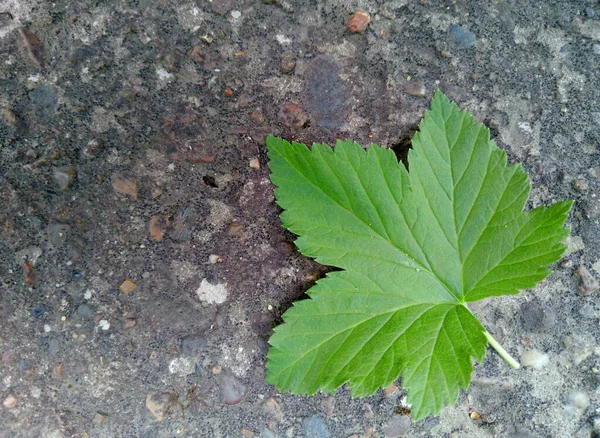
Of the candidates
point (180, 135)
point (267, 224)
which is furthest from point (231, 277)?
point (180, 135)

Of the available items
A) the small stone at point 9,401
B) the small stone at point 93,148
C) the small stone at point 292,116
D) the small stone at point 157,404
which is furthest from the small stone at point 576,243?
the small stone at point 9,401

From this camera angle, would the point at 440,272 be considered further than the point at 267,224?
No

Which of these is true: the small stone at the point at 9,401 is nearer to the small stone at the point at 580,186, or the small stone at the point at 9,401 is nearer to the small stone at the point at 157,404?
the small stone at the point at 157,404

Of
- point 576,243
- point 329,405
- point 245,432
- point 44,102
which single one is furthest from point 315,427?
point 44,102

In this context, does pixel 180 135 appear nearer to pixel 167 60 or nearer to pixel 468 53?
pixel 167 60

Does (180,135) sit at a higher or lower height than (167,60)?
lower

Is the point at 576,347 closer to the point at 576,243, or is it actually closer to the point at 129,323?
the point at 576,243

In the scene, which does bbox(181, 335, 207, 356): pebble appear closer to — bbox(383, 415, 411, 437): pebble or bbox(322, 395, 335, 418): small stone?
bbox(322, 395, 335, 418): small stone
